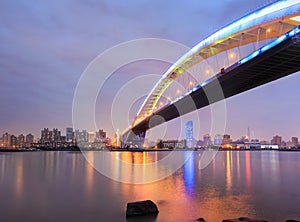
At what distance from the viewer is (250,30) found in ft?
68.0

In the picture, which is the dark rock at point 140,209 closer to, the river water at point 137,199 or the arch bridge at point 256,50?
the river water at point 137,199

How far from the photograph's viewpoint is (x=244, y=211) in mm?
10117

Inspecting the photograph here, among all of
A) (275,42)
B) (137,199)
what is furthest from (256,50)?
(137,199)

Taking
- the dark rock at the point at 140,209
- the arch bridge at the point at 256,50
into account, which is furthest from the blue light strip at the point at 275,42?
the dark rock at the point at 140,209

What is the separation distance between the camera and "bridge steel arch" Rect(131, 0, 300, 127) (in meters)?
17.1

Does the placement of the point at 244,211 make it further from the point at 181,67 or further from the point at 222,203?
the point at 181,67

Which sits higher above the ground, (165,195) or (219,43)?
(219,43)

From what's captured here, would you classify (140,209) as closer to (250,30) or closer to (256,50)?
(256,50)

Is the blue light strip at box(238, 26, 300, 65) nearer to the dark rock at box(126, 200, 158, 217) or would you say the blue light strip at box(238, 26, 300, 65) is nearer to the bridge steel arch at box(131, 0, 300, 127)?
the bridge steel arch at box(131, 0, 300, 127)

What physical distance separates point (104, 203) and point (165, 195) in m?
3.06

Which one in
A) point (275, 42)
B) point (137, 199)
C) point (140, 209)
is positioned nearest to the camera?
point (140, 209)

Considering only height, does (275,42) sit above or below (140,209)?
above

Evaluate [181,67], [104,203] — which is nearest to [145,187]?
[104,203]

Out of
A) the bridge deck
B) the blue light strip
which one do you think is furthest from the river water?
the blue light strip
